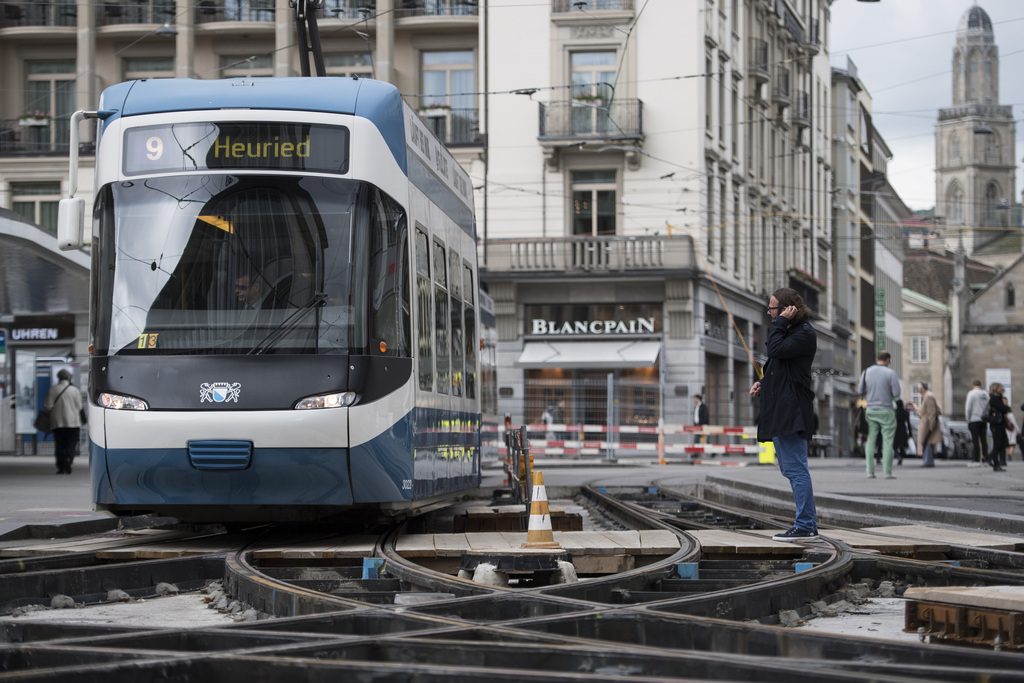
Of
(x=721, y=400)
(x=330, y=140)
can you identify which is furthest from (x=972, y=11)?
(x=330, y=140)

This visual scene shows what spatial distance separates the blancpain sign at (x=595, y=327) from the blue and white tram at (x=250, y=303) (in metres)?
29.0

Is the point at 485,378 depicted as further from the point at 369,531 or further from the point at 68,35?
the point at 68,35

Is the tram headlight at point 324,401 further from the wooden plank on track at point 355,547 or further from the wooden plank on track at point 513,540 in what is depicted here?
the wooden plank on track at point 513,540

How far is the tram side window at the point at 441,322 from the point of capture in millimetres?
10617

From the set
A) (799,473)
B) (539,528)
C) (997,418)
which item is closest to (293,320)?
(539,528)

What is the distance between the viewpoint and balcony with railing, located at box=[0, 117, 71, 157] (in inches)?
1524

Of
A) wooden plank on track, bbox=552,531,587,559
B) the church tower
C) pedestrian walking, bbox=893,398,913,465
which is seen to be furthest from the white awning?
the church tower

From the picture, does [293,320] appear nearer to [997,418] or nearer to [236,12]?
[997,418]

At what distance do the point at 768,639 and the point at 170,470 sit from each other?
4.93 metres

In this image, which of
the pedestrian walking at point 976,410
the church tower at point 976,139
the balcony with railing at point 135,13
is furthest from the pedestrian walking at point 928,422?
the church tower at point 976,139

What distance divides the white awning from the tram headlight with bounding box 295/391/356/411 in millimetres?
28733

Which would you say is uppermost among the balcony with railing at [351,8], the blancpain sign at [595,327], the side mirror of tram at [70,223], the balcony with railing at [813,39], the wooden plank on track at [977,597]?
the balcony with railing at [813,39]

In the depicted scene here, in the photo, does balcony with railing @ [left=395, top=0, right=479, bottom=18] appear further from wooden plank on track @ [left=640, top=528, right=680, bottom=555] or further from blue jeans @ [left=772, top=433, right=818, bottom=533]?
→ wooden plank on track @ [left=640, top=528, right=680, bottom=555]

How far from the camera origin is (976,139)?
6127 inches
